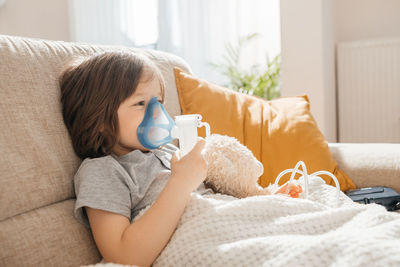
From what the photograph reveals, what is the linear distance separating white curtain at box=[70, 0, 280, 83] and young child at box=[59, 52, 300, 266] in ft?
6.62

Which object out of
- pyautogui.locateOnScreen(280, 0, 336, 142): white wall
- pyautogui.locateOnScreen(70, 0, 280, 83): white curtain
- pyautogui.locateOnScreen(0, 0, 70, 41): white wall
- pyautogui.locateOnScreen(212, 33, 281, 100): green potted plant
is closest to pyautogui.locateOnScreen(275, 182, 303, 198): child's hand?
pyautogui.locateOnScreen(280, 0, 336, 142): white wall

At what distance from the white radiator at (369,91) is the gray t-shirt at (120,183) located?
1898 millimetres

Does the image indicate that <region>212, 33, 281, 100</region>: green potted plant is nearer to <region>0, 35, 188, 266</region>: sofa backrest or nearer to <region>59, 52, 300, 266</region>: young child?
<region>59, 52, 300, 266</region>: young child

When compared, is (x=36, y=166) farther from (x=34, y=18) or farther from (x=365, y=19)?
(x=34, y=18)

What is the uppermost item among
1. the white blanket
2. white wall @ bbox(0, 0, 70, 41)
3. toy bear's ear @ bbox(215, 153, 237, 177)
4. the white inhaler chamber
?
white wall @ bbox(0, 0, 70, 41)

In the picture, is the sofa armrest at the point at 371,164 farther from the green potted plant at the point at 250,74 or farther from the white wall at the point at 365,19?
the white wall at the point at 365,19

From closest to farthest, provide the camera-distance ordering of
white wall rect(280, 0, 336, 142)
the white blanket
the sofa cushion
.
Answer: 1. the white blanket
2. the sofa cushion
3. white wall rect(280, 0, 336, 142)

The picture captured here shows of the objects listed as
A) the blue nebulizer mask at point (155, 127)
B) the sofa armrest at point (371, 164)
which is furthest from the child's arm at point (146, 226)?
the sofa armrest at point (371, 164)

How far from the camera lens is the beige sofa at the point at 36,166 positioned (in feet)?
2.48

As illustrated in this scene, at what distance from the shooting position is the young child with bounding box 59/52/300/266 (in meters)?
0.77

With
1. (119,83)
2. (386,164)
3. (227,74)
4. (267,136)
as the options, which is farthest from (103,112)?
(227,74)

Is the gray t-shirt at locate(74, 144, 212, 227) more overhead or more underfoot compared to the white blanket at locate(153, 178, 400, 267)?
more overhead

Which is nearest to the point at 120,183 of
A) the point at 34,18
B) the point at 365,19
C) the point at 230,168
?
the point at 230,168

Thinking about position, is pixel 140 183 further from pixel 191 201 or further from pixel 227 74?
pixel 227 74
